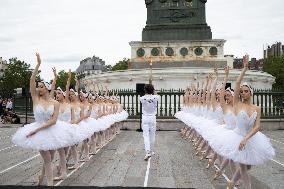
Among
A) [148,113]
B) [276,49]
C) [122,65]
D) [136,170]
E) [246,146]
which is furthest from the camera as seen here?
[276,49]

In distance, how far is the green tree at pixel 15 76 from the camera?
332 ft

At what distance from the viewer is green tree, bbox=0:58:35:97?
10125cm

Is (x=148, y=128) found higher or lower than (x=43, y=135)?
lower

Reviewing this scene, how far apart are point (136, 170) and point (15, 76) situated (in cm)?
9284

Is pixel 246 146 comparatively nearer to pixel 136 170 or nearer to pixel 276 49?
pixel 136 170

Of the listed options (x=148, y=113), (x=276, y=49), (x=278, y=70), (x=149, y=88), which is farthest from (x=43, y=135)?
(x=276, y=49)

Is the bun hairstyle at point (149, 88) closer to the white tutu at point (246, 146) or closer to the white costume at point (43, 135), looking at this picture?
the white costume at point (43, 135)

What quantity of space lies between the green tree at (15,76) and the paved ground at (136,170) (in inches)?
3340

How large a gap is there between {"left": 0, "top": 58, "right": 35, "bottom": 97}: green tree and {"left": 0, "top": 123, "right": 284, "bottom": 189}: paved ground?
84.8 m

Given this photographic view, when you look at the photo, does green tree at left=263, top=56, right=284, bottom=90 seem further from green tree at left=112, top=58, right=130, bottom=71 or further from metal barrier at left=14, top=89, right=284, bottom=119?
metal barrier at left=14, top=89, right=284, bottom=119

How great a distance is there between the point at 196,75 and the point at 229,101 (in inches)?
1330

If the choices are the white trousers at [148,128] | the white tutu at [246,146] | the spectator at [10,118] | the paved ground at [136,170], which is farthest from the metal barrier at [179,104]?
the white tutu at [246,146]

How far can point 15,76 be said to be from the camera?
336 ft

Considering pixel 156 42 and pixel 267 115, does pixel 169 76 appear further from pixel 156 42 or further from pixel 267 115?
pixel 267 115
